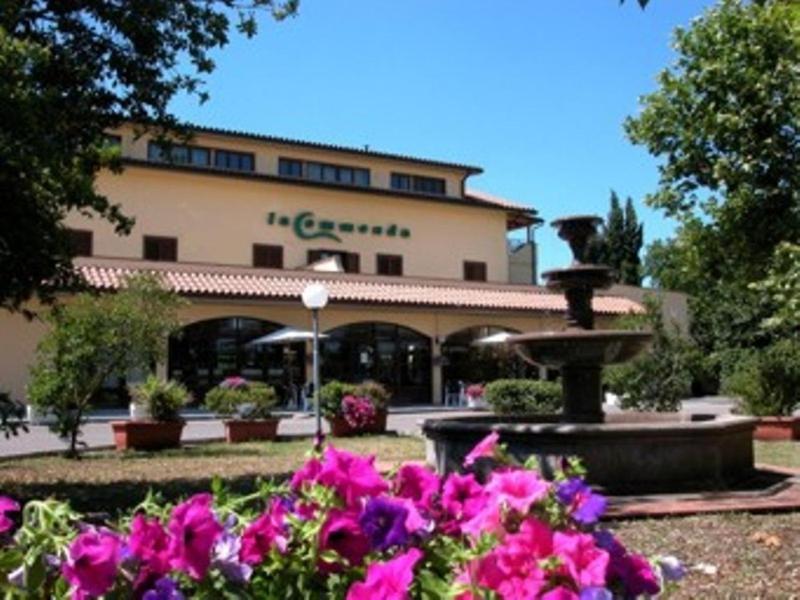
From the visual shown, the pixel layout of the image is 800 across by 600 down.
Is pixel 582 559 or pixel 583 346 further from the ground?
pixel 583 346

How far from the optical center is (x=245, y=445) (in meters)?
16.9

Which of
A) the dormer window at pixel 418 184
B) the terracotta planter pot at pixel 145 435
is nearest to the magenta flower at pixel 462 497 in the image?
the terracotta planter pot at pixel 145 435

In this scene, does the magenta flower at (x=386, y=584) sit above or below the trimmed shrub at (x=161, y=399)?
below

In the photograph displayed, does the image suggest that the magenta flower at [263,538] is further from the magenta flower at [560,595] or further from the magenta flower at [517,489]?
the magenta flower at [560,595]

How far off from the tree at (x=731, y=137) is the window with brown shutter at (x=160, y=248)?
1762 centimetres

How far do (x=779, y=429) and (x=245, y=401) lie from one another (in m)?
9.96

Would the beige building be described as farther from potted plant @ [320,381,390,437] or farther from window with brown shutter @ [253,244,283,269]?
potted plant @ [320,381,390,437]

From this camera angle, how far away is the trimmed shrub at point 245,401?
1823 centimetres

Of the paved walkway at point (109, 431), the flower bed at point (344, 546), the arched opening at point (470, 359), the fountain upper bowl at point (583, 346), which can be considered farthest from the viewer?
the arched opening at point (470, 359)

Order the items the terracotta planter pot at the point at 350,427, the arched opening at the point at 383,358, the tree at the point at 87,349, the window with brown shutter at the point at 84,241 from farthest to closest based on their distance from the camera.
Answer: the arched opening at the point at 383,358
the window with brown shutter at the point at 84,241
the terracotta planter pot at the point at 350,427
the tree at the point at 87,349

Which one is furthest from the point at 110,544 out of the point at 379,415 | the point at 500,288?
the point at 500,288

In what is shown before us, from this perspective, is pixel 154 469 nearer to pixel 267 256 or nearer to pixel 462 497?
pixel 462 497

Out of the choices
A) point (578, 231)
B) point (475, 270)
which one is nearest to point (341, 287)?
point (475, 270)

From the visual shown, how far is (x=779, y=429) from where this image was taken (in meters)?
16.4
